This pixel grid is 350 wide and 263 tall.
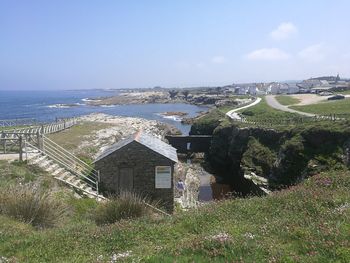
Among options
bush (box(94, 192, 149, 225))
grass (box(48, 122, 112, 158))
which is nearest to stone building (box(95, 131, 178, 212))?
bush (box(94, 192, 149, 225))

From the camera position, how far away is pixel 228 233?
8977 mm

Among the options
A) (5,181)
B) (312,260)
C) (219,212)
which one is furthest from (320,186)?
(5,181)

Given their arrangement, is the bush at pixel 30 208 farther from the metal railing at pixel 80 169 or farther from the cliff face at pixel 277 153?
the cliff face at pixel 277 153

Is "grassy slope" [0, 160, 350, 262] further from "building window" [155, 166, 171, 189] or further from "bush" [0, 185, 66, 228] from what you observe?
"building window" [155, 166, 171, 189]

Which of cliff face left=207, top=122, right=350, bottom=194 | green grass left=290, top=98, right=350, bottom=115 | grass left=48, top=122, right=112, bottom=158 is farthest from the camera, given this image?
green grass left=290, top=98, right=350, bottom=115

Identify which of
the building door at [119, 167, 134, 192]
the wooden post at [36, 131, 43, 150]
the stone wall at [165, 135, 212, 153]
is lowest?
the stone wall at [165, 135, 212, 153]

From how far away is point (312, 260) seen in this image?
23.2 feet

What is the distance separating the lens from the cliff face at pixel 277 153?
33.6m

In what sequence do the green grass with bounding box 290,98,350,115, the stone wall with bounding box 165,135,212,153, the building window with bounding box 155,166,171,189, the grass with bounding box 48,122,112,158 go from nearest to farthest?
1. the building window with bounding box 155,166,171,189
2. the grass with bounding box 48,122,112,158
3. the green grass with bounding box 290,98,350,115
4. the stone wall with bounding box 165,135,212,153

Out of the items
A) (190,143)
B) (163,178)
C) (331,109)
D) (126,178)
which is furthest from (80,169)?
(331,109)

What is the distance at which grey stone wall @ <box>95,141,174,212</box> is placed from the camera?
23.6m

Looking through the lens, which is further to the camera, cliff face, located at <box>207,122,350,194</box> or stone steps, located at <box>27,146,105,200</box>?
cliff face, located at <box>207,122,350,194</box>

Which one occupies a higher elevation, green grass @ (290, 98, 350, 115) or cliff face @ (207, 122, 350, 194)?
green grass @ (290, 98, 350, 115)

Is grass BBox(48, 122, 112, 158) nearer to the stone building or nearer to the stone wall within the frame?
the stone building
